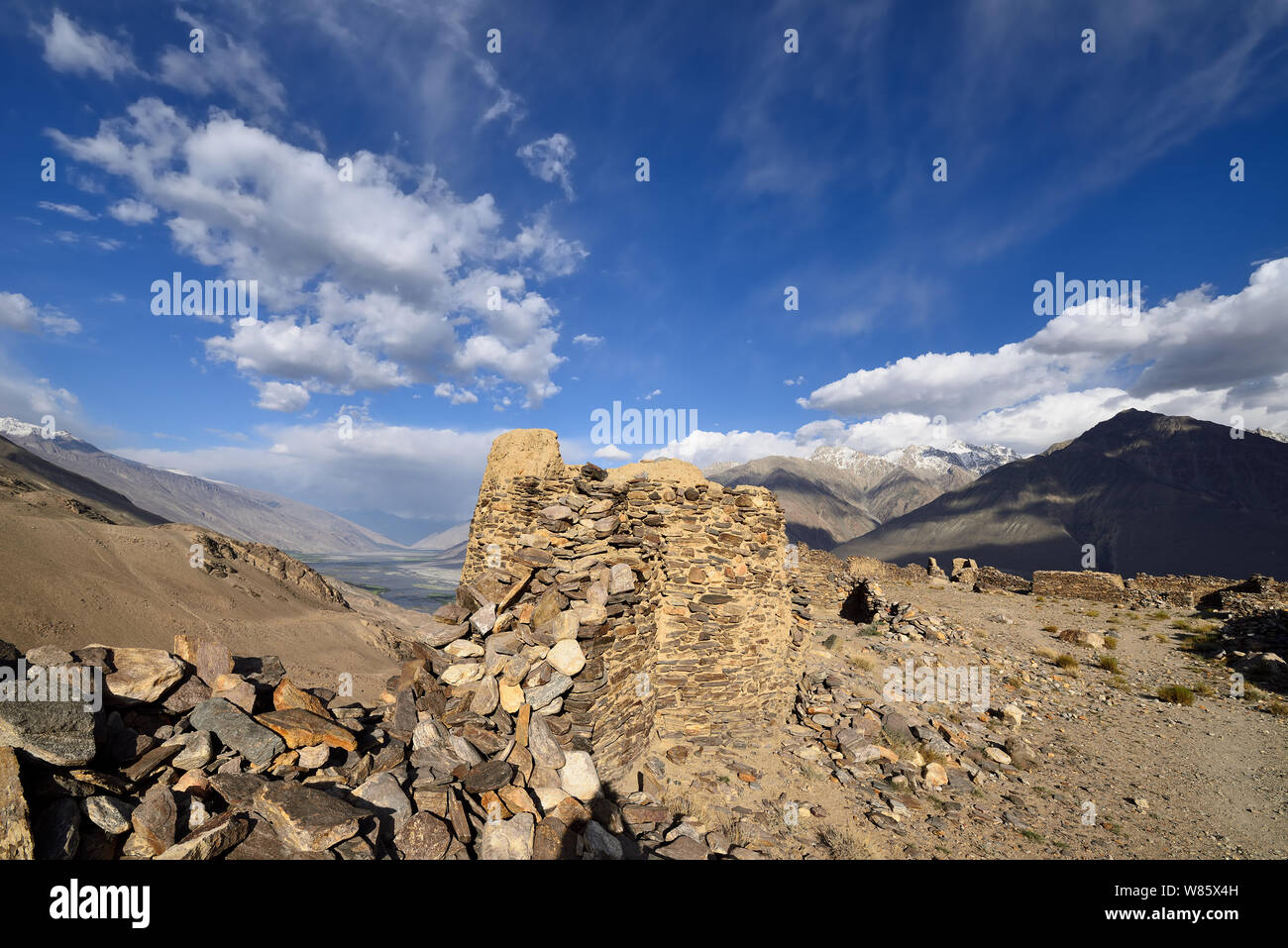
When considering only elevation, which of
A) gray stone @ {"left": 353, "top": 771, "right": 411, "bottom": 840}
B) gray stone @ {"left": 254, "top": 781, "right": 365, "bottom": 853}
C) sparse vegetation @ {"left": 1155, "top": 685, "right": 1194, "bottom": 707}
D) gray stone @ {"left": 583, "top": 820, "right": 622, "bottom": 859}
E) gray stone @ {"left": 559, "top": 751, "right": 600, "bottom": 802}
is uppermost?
gray stone @ {"left": 254, "top": 781, "right": 365, "bottom": 853}

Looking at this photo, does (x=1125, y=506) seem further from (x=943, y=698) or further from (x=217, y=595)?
(x=217, y=595)

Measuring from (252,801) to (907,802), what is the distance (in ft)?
29.2

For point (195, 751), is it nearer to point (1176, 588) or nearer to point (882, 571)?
point (882, 571)

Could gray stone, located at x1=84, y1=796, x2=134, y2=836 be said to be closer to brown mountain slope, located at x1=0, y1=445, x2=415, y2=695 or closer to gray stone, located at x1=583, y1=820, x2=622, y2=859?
gray stone, located at x1=583, y1=820, x2=622, y2=859

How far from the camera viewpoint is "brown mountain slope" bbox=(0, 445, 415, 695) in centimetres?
1341

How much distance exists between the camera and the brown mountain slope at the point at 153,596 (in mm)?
13406

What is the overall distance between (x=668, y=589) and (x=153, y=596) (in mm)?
18502

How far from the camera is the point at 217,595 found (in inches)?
742

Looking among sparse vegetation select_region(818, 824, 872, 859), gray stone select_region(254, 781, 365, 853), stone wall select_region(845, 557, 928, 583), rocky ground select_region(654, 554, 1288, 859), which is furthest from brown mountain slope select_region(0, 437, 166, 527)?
stone wall select_region(845, 557, 928, 583)

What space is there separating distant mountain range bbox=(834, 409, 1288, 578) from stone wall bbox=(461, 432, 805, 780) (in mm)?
107097

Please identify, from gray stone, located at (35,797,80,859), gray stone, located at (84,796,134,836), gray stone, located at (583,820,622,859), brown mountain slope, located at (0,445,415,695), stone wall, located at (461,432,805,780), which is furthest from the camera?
brown mountain slope, located at (0,445,415,695)
